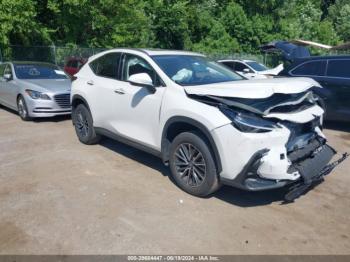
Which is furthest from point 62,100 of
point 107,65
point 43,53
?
point 43,53

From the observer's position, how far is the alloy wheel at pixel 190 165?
462 cm

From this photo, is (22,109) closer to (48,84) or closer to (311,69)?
(48,84)

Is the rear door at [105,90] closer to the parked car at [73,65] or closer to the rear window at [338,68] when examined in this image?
the rear window at [338,68]

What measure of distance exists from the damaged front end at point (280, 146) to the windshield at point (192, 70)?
623 millimetres

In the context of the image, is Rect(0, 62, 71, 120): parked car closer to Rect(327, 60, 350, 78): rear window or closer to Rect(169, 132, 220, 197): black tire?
Rect(169, 132, 220, 197): black tire

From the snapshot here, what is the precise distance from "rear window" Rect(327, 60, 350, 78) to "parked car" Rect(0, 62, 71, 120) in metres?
6.12

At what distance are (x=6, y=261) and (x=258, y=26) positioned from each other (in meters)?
30.4

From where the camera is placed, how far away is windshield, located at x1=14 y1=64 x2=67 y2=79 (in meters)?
9.95

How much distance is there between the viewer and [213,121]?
168 inches

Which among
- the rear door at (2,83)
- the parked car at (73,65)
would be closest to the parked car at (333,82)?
the rear door at (2,83)

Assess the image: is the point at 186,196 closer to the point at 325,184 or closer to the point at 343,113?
the point at 325,184

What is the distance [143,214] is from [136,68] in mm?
2287

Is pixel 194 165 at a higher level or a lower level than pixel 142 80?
lower

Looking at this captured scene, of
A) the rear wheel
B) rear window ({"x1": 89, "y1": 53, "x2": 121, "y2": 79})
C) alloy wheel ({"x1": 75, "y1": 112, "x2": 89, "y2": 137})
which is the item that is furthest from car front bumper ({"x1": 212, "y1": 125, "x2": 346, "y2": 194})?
the rear wheel
